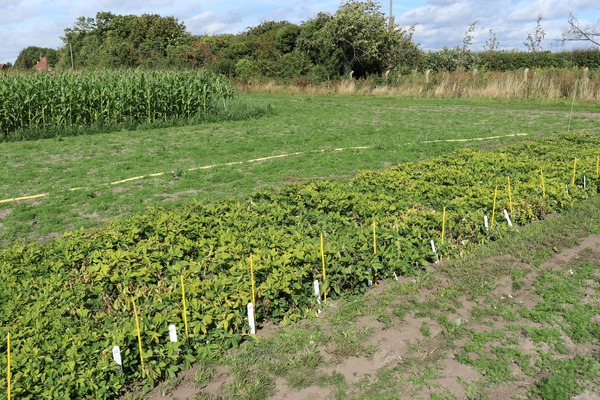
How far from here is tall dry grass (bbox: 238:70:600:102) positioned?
882 inches

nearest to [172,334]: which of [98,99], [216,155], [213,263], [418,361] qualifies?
[213,263]

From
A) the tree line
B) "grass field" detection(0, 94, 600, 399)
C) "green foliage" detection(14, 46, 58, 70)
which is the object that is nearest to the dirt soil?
"grass field" detection(0, 94, 600, 399)

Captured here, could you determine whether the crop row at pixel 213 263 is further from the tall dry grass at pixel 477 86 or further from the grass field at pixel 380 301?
the tall dry grass at pixel 477 86

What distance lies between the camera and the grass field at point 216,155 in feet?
27.3

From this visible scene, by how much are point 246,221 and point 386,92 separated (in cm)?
2244

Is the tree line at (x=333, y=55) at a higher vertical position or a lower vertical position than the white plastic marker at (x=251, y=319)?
higher

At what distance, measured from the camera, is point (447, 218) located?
21.0 ft

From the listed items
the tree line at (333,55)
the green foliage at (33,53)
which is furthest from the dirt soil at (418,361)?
the green foliage at (33,53)

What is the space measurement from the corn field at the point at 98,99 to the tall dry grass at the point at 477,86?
38.4 ft

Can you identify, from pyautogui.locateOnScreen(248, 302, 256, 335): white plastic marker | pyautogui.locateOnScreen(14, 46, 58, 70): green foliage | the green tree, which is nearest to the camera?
pyautogui.locateOnScreen(248, 302, 256, 335): white plastic marker

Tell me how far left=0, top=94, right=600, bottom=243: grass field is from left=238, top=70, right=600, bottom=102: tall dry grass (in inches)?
109

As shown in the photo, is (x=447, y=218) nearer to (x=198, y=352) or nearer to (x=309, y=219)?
(x=309, y=219)

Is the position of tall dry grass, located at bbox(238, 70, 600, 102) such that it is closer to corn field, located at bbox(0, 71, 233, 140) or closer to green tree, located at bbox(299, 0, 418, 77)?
green tree, located at bbox(299, 0, 418, 77)

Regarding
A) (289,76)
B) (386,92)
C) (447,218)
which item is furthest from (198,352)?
(289,76)
